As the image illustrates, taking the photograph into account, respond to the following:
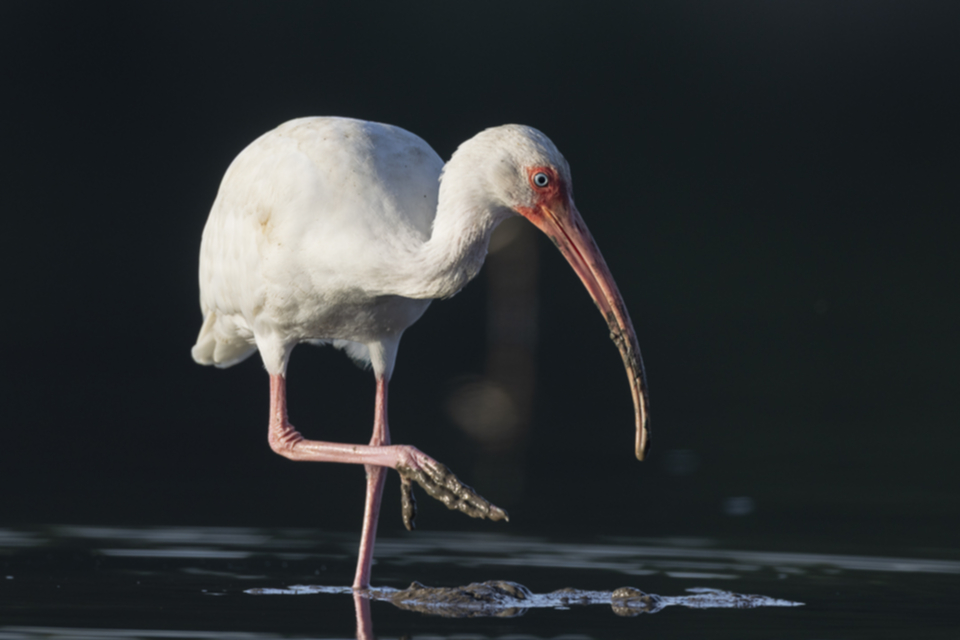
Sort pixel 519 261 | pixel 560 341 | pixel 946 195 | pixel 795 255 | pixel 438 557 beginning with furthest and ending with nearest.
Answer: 1. pixel 946 195
2. pixel 795 255
3. pixel 519 261
4. pixel 560 341
5. pixel 438 557

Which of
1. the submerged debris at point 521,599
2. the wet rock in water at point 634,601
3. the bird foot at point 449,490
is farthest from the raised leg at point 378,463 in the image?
the wet rock in water at point 634,601

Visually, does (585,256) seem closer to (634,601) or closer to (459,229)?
(459,229)

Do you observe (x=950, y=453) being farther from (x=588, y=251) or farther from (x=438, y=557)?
(x=588, y=251)

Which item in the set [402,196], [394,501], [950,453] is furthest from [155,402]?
[402,196]

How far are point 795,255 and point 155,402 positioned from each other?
1332cm

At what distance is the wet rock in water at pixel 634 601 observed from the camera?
25.6 feet

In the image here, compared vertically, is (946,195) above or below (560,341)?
above

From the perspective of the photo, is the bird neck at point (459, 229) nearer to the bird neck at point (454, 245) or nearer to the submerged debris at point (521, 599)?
the bird neck at point (454, 245)

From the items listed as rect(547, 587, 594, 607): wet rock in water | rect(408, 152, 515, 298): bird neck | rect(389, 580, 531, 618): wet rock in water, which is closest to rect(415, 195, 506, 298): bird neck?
rect(408, 152, 515, 298): bird neck

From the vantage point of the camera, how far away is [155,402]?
16.8 meters

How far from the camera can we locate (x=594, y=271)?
7695 millimetres

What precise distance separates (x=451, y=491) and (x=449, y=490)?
16mm

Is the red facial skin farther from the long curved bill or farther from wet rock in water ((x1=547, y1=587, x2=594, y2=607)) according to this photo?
wet rock in water ((x1=547, y1=587, x2=594, y2=607))

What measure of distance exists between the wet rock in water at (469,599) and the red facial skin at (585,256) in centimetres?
97
